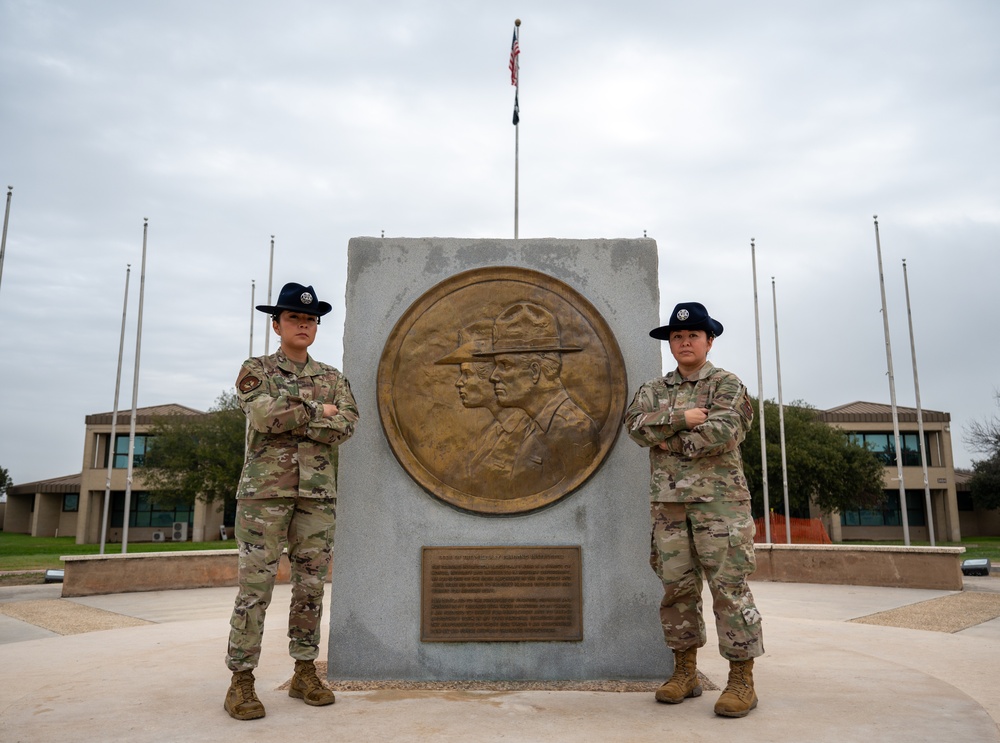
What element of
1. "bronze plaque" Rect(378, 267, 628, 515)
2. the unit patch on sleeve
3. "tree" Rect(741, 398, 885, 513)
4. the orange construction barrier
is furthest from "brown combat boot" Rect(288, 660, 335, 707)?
"tree" Rect(741, 398, 885, 513)

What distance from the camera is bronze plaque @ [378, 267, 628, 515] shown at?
16.1 ft

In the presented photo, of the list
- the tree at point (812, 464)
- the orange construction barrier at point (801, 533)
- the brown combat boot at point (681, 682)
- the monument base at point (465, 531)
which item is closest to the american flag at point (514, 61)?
the monument base at point (465, 531)

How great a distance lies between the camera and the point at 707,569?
429 centimetres

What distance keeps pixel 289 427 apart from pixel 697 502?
2.37 metres

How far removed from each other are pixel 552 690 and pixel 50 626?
6467 millimetres

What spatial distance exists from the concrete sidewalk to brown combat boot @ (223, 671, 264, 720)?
66mm

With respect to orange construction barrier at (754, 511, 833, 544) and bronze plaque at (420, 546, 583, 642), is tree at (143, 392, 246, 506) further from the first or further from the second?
bronze plaque at (420, 546, 583, 642)

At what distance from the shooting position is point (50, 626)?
323 inches

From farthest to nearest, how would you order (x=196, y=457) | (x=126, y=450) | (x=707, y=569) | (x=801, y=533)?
(x=126, y=450) → (x=196, y=457) → (x=801, y=533) → (x=707, y=569)

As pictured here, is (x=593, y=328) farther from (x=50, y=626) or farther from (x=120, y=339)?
(x=120, y=339)

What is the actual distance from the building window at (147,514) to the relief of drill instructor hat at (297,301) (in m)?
39.8

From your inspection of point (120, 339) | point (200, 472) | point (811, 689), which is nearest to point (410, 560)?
point (811, 689)

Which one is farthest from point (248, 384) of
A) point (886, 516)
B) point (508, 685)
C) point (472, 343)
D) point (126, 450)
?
point (886, 516)

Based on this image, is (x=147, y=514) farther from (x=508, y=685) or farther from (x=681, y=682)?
(x=681, y=682)
